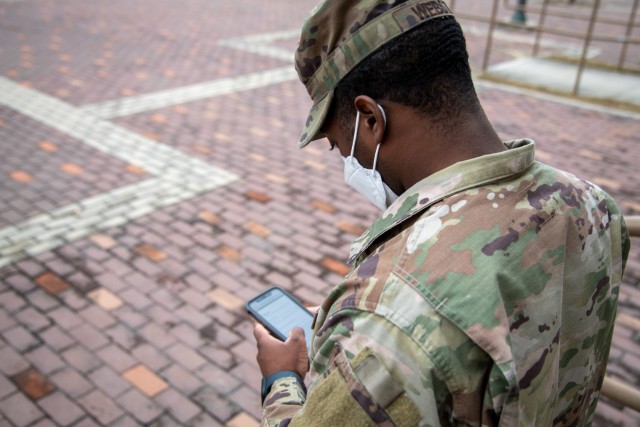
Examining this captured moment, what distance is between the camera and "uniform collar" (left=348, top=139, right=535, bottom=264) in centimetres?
106

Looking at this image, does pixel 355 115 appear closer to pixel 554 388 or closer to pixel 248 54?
→ pixel 554 388

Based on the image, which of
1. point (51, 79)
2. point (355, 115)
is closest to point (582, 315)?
point (355, 115)

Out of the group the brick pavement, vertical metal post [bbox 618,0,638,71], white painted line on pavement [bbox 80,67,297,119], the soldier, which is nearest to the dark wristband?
the soldier

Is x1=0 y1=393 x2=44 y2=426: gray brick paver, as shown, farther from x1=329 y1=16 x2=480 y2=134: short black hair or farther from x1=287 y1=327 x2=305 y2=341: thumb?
x1=329 y1=16 x2=480 y2=134: short black hair

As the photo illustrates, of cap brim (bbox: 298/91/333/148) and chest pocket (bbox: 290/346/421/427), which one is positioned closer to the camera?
chest pocket (bbox: 290/346/421/427)

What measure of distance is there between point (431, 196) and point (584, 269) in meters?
0.35

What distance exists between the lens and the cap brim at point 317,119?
129 cm

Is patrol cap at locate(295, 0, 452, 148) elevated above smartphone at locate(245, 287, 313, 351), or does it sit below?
above

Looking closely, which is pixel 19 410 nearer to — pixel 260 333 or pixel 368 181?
pixel 260 333

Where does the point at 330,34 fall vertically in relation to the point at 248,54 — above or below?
above

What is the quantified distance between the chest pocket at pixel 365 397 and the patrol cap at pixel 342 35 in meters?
0.61

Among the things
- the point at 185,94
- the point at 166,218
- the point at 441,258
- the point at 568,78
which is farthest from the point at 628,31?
the point at 441,258

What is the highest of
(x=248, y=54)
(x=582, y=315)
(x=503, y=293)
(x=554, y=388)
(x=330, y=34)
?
(x=330, y=34)

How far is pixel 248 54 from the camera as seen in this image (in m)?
9.02
